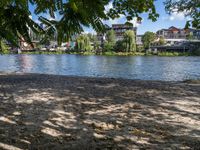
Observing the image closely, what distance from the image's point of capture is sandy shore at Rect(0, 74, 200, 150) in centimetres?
663

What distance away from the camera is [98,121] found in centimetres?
851

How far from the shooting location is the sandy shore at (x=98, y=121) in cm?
663

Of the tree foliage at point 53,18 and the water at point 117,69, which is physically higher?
the tree foliage at point 53,18

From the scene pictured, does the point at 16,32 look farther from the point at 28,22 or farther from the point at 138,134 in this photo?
the point at 138,134

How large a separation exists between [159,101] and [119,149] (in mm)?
5843

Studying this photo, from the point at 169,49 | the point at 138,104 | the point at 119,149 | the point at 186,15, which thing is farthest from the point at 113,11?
the point at 169,49

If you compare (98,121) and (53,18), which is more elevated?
(53,18)

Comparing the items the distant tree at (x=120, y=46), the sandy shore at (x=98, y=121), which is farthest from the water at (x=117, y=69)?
the distant tree at (x=120, y=46)

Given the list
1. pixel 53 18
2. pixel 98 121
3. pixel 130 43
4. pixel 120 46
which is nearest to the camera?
pixel 53 18

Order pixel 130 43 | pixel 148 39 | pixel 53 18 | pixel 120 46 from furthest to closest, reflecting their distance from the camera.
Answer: pixel 148 39 → pixel 120 46 → pixel 130 43 → pixel 53 18

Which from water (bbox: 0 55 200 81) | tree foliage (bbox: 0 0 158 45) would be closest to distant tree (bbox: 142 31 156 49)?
water (bbox: 0 55 200 81)

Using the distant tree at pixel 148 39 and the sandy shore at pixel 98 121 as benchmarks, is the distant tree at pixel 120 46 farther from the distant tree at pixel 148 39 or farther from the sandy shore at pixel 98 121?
the sandy shore at pixel 98 121

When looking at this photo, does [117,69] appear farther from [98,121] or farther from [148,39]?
[148,39]

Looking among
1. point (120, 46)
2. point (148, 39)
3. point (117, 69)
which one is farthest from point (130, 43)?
point (117, 69)
